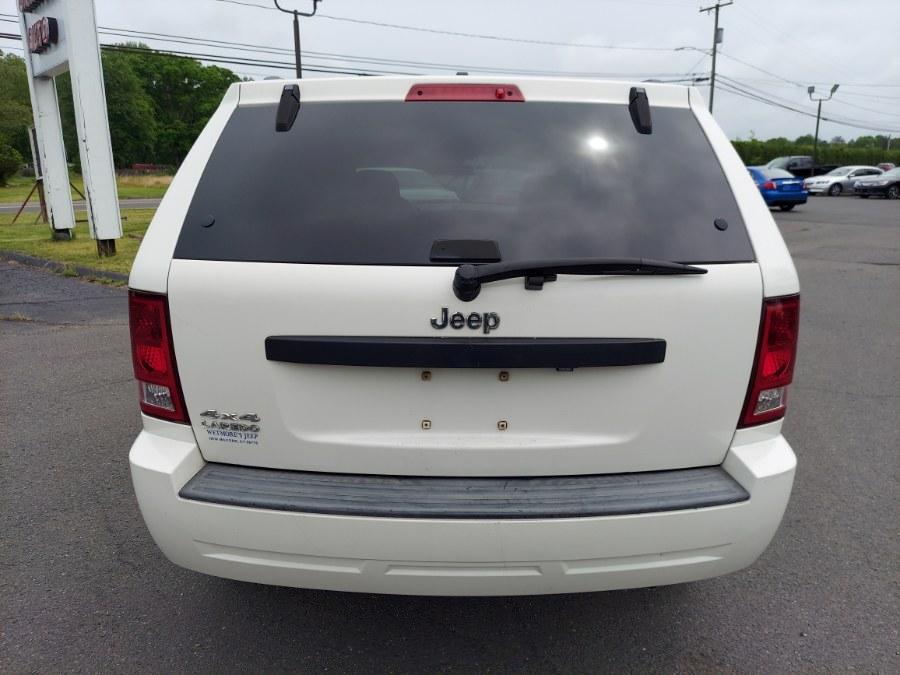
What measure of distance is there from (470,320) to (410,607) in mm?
1345

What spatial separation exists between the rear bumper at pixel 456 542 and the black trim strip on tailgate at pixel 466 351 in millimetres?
437

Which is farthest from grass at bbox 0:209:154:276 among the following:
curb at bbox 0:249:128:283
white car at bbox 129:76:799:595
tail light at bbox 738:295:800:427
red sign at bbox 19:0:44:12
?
tail light at bbox 738:295:800:427

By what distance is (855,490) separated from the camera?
3736 millimetres

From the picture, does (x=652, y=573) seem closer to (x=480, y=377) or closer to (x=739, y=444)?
(x=739, y=444)

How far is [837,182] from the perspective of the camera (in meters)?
36.8

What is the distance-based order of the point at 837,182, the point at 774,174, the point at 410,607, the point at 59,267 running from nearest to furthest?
the point at 410,607, the point at 59,267, the point at 774,174, the point at 837,182

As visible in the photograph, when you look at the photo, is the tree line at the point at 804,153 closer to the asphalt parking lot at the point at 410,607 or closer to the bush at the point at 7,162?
the bush at the point at 7,162

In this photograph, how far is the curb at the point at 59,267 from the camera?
9.90 m

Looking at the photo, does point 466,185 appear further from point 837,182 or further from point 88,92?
point 837,182

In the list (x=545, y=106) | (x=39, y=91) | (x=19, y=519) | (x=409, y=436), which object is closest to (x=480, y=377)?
(x=409, y=436)

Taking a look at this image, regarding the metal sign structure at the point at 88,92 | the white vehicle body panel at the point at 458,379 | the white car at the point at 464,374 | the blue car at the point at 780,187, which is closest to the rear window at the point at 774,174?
the blue car at the point at 780,187

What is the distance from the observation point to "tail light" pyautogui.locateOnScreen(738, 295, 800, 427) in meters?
2.11

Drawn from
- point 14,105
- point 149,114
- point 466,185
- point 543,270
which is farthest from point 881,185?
point 149,114

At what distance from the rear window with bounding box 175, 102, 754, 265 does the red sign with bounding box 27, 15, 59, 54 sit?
40.6ft
